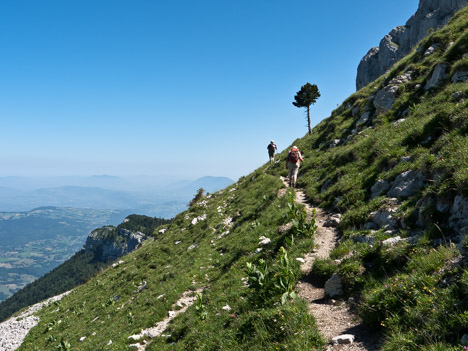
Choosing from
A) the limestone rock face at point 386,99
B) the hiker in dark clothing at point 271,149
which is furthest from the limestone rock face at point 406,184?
the hiker in dark clothing at point 271,149

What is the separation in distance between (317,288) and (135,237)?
636 feet

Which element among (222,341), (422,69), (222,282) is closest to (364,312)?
(222,341)

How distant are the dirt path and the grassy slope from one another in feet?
1.16

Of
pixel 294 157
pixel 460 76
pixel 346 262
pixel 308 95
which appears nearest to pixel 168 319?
pixel 346 262

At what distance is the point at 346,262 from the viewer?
849 centimetres

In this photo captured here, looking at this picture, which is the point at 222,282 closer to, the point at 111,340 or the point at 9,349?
the point at 111,340

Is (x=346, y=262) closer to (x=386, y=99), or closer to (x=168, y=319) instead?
(x=168, y=319)

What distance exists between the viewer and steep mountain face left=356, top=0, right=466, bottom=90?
10527 centimetres

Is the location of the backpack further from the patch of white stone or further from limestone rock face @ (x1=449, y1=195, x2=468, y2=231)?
the patch of white stone

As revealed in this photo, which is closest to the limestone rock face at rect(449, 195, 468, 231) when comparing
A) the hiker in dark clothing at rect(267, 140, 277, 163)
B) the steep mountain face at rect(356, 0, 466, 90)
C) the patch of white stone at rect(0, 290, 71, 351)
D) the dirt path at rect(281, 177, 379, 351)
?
the dirt path at rect(281, 177, 379, 351)

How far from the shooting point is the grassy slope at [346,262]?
18.3ft

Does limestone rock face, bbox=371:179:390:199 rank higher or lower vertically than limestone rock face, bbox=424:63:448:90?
lower

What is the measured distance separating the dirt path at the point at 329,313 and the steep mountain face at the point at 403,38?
112022mm

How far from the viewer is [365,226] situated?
10.2 m
